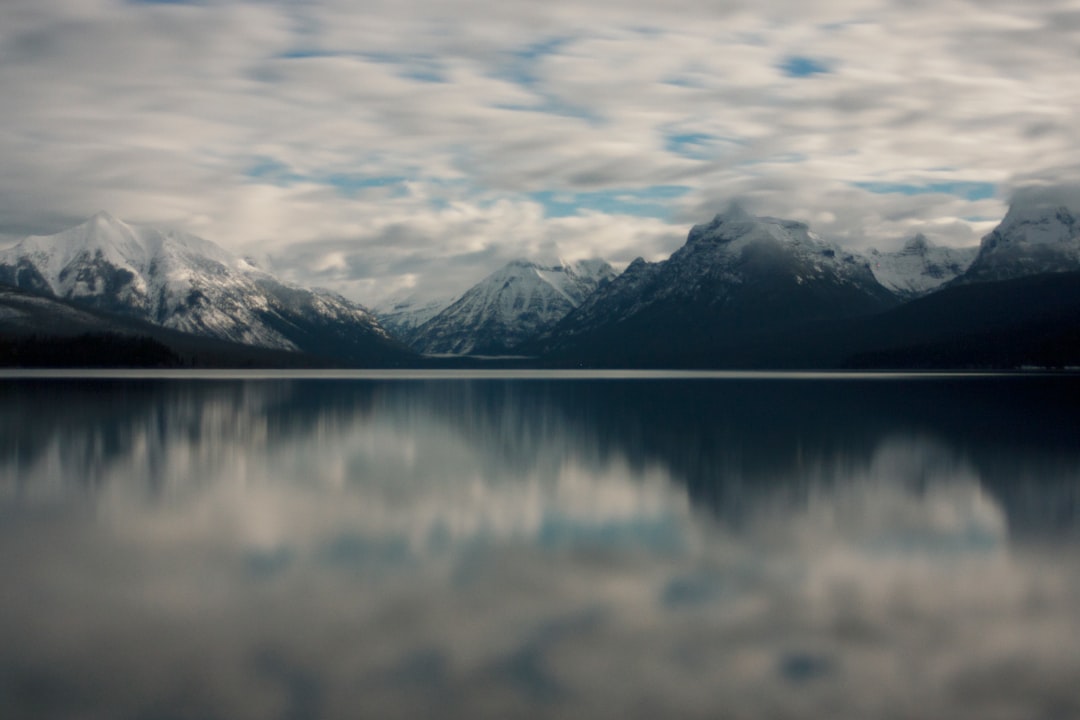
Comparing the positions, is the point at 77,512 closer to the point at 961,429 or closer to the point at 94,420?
the point at 94,420

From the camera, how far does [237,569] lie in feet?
73.3

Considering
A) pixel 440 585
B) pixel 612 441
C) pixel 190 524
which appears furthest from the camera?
pixel 612 441

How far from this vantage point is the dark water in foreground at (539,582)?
14.5m

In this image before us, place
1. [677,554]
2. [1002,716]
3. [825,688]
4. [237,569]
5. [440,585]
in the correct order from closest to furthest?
1. [1002,716]
2. [825,688]
3. [440,585]
4. [237,569]
5. [677,554]

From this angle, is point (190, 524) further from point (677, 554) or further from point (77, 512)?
point (677, 554)

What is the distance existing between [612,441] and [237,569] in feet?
102

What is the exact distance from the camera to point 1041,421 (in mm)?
63656

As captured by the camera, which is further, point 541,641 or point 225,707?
point 541,641

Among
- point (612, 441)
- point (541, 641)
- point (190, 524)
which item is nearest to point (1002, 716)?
point (541, 641)

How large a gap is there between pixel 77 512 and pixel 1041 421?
58297 millimetres

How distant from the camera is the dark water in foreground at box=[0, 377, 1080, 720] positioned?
573 inches

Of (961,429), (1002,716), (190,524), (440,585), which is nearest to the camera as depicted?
(1002,716)

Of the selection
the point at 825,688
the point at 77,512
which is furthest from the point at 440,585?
the point at 77,512

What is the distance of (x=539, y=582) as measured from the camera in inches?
830
